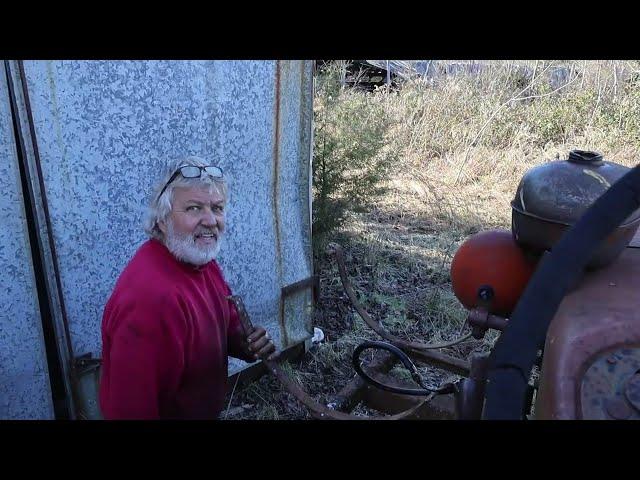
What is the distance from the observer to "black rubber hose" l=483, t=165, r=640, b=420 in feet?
2.94

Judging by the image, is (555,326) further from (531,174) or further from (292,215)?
(292,215)

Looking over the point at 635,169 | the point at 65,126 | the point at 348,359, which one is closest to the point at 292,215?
the point at 348,359

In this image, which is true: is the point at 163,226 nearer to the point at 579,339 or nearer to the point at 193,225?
the point at 193,225

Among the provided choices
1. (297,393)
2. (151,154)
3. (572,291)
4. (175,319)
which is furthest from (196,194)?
(572,291)

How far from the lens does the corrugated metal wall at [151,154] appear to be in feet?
7.59

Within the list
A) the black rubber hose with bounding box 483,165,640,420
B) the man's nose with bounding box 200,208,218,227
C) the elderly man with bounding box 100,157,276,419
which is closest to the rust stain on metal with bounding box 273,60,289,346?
the elderly man with bounding box 100,157,276,419

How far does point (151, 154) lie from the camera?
2621 mm

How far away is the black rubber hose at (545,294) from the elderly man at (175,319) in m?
1.19

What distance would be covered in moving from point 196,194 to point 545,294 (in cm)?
139

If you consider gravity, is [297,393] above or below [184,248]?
below

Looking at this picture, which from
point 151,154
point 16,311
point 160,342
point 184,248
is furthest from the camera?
point 151,154

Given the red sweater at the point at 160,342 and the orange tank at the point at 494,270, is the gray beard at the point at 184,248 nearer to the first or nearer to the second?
the red sweater at the point at 160,342

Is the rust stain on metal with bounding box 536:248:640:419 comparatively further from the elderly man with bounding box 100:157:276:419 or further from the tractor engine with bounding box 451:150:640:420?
the elderly man with bounding box 100:157:276:419

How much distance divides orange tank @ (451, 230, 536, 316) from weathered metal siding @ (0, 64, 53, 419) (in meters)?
1.82
